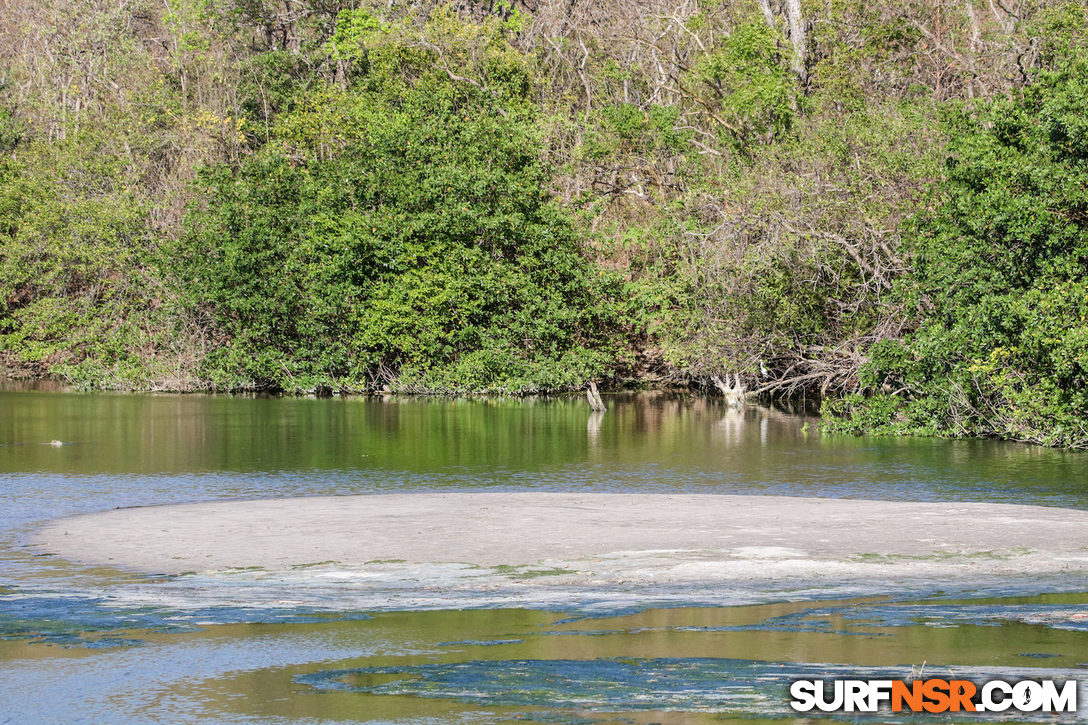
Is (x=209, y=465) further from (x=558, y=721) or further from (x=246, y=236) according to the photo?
(x=246, y=236)

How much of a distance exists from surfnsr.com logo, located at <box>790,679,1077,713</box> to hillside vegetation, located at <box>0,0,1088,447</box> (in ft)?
56.5

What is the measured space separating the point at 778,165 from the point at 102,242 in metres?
27.1

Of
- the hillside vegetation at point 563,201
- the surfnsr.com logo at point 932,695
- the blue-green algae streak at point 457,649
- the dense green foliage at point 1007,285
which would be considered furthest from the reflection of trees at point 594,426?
the surfnsr.com logo at point 932,695

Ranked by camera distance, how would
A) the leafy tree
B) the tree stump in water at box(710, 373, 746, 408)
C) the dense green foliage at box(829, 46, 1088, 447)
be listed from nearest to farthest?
1. the dense green foliage at box(829, 46, 1088, 447)
2. the tree stump in water at box(710, 373, 746, 408)
3. the leafy tree

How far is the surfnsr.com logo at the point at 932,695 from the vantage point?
731 cm

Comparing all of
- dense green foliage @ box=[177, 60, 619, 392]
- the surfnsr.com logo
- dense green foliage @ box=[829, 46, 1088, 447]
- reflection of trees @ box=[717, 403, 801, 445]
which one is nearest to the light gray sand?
the surfnsr.com logo

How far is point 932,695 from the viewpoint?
7.55 metres

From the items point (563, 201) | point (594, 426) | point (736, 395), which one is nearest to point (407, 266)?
point (563, 201)

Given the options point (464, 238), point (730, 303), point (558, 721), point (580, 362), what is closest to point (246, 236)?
point (464, 238)

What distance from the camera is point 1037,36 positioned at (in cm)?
3353

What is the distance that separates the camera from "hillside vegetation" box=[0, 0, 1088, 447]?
27266 millimetres

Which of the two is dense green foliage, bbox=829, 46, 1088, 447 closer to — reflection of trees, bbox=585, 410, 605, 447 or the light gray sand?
reflection of trees, bbox=585, 410, 605, 447

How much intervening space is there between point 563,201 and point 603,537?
32.4m

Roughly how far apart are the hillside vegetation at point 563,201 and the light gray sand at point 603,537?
32.4ft
